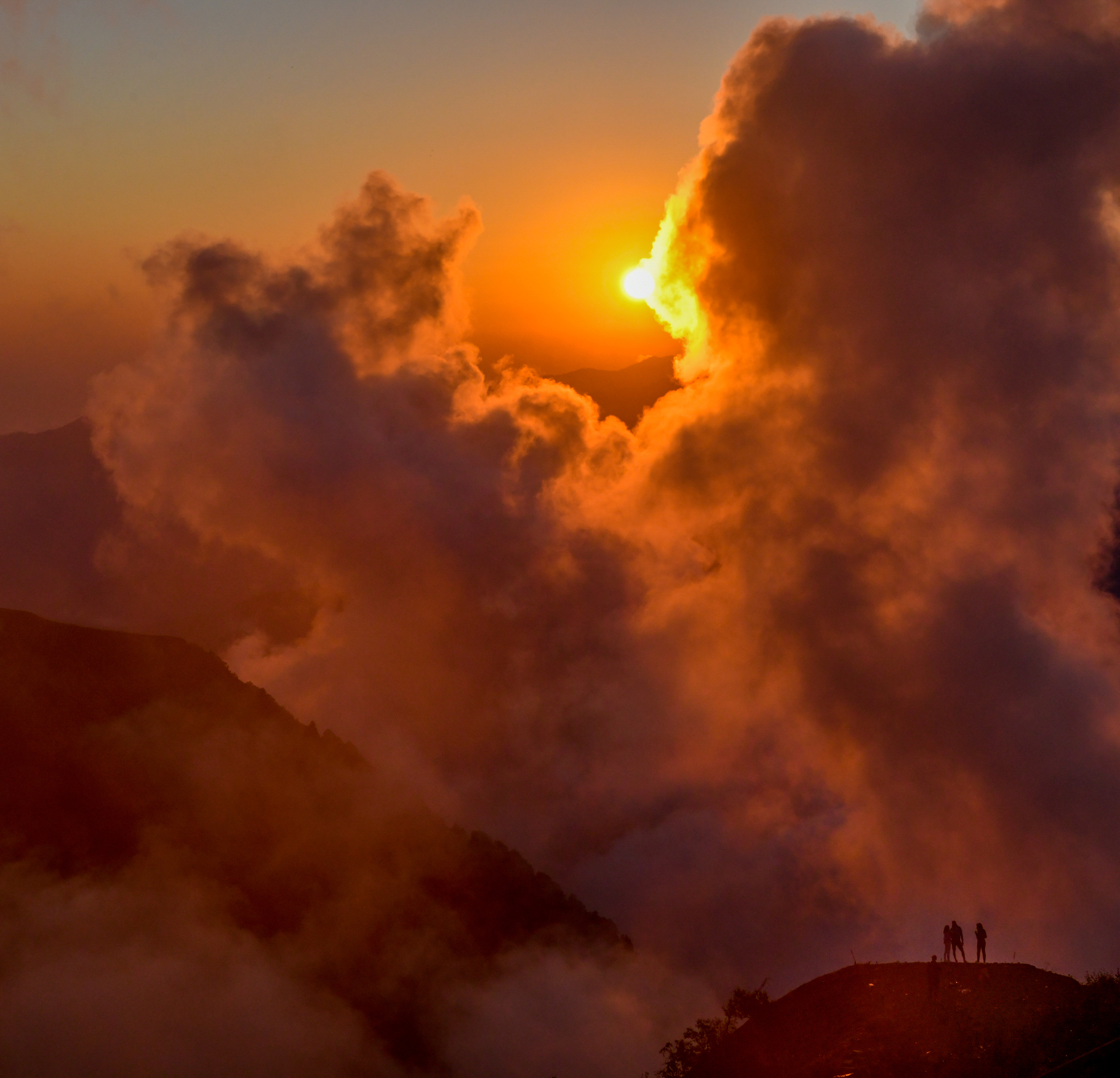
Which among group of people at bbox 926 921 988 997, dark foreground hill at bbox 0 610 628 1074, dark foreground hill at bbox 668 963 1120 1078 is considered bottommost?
dark foreground hill at bbox 668 963 1120 1078

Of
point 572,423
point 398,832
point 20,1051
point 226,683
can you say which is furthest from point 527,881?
point 572,423

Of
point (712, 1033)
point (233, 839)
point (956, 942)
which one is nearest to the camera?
point (956, 942)

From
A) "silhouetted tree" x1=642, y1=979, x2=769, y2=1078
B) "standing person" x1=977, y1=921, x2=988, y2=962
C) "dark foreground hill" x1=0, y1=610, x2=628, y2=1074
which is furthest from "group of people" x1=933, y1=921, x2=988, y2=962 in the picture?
"dark foreground hill" x1=0, y1=610, x2=628, y2=1074

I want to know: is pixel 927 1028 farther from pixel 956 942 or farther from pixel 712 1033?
pixel 712 1033

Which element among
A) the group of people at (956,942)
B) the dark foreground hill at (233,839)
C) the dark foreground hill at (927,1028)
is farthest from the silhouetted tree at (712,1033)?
the dark foreground hill at (233,839)

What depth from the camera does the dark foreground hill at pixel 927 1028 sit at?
34.4m

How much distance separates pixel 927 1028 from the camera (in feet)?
127

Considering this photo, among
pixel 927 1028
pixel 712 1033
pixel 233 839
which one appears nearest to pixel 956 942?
pixel 927 1028

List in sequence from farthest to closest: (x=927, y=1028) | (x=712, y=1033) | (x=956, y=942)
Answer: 1. (x=712, y=1033)
2. (x=956, y=942)
3. (x=927, y=1028)

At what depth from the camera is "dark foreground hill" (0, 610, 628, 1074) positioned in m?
99.1

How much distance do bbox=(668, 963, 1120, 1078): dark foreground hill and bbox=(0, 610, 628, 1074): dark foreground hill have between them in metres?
62.1

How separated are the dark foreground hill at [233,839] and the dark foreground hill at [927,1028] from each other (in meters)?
62.1

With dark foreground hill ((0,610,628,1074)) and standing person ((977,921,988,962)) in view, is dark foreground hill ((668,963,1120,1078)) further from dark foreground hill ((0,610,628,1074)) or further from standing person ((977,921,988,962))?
dark foreground hill ((0,610,628,1074))

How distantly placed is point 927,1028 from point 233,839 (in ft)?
286
